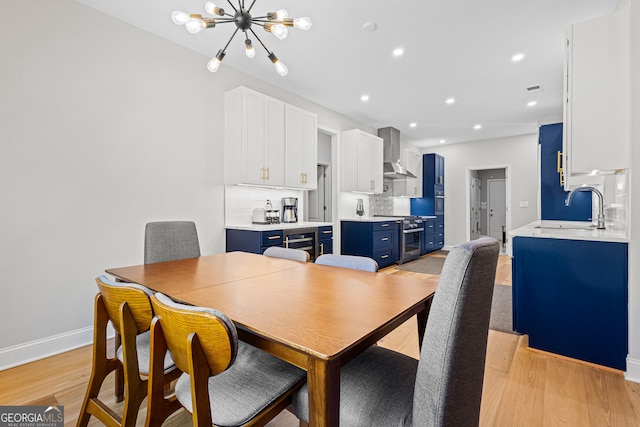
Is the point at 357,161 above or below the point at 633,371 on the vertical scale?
above

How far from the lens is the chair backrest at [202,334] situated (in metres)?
0.79

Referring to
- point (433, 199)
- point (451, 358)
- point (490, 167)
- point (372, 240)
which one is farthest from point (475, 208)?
point (451, 358)

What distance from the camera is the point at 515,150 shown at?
663cm

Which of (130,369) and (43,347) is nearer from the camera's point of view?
(130,369)

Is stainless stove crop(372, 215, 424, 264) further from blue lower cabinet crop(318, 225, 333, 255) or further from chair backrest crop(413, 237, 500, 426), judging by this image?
chair backrest crop(413, 237, 500, 426)

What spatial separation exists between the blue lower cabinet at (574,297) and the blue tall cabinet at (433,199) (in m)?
4.49

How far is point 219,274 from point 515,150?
7182 mm

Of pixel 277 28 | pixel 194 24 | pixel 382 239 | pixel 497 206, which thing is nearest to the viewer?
pixel 194 24

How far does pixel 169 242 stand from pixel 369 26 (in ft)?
8.32

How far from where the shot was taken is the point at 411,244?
19.5 feet

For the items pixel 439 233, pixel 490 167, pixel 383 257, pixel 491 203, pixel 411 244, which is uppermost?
pixel 490 167

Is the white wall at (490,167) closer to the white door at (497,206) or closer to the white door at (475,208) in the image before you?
the white door at (475,208)

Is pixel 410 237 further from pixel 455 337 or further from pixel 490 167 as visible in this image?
pixel 455 337

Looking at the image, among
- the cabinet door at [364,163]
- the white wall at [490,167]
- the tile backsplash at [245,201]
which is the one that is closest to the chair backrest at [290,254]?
the tile backsplash at [245,201]
